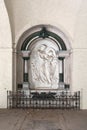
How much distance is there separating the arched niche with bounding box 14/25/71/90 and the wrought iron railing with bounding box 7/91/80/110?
22.5 inches

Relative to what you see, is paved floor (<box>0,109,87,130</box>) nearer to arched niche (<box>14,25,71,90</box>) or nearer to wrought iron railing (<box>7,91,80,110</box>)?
wrought iron railing (<box>7,91,80,110</box>)

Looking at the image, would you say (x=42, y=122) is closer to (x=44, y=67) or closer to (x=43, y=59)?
(x=44, y=67)

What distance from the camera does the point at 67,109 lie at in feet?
32.7

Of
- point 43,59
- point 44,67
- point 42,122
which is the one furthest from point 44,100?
point 42,122

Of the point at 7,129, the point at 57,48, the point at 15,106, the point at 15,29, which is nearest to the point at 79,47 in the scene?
the point at 57,48

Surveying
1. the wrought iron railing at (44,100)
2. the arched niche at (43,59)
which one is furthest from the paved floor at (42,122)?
the arched niche at (43,59)

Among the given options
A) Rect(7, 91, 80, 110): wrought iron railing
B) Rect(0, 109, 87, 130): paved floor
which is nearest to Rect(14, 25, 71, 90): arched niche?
Rect(7, 91, 80, 110): wrought iron railing

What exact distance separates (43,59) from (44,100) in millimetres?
1933

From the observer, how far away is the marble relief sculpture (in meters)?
11.2

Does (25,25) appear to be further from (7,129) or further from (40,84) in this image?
(7,129)

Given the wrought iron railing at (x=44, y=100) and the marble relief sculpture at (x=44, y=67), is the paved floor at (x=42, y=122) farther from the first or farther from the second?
the marble relief sculpture at (x=44, y=67)

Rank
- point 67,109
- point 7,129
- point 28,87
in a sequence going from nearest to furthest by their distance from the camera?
point 7,129
point 67,109
point 28,87

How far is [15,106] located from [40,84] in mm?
1621

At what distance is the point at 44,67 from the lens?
11188 mm
